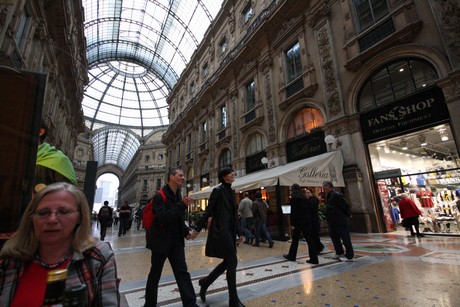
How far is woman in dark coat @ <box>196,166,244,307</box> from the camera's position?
9.27 ft

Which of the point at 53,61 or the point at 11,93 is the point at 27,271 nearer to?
the point at 11,93

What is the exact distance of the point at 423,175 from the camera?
8.32 meters

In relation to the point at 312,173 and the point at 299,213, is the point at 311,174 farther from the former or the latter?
the point at 299,213

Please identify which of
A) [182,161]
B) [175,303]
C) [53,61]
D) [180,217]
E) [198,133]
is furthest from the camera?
[182,161]

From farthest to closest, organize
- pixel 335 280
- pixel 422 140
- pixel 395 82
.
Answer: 1. pixel 395 82
2. pixel 422 140
3. pixel 335 280

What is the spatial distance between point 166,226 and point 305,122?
10864 millimetres

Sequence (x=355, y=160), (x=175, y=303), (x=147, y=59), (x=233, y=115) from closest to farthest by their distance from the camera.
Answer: (x=175, y=303), (x=355, y=160), (x=233, y=115), (x=147, y=59)

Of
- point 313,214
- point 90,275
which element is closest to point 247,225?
point 313,214

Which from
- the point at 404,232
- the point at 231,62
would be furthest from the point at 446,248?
the point at 231,62

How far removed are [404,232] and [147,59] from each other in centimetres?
4908

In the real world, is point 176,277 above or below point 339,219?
below

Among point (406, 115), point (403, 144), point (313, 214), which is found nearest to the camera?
point (313, 214)

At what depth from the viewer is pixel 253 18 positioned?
17.1 m

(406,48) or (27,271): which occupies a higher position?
(406,48)
